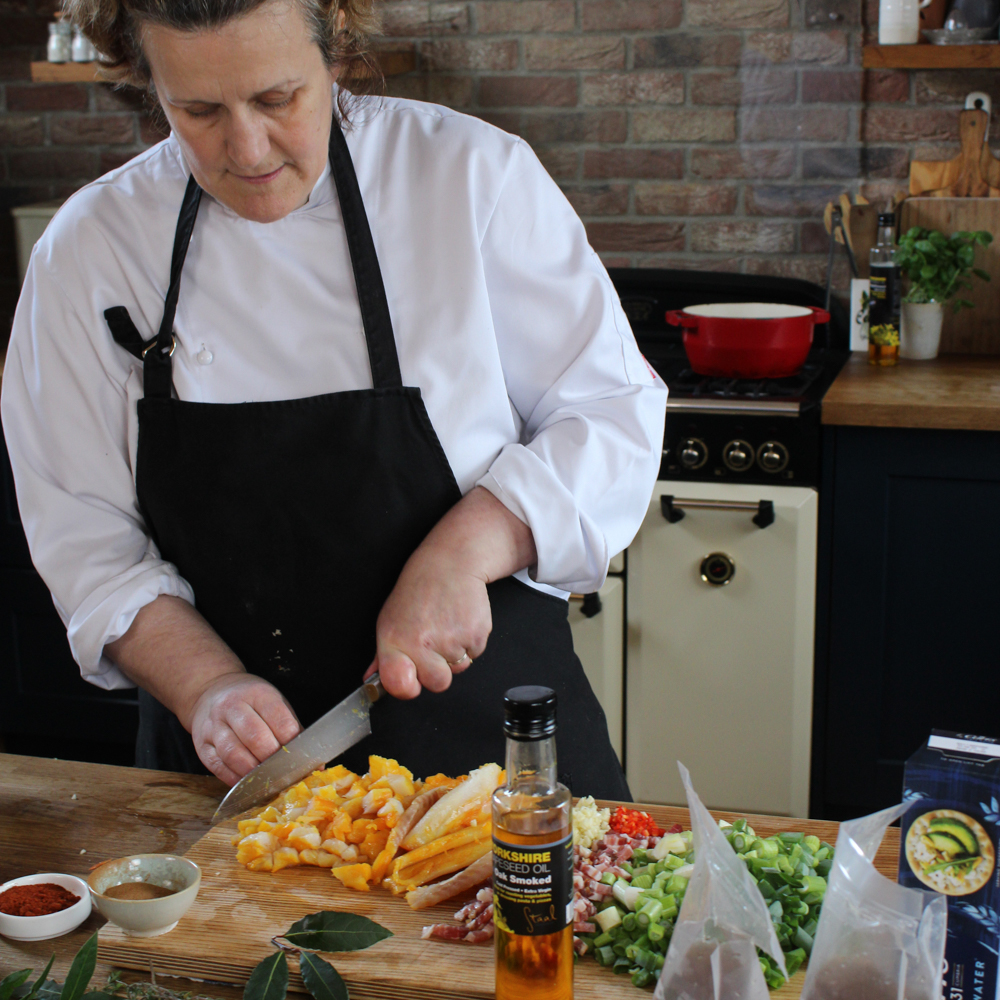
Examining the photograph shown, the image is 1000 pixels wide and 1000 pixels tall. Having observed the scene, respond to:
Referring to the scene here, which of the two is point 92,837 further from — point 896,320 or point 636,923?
point 896,320

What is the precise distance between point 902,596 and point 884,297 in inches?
25.0

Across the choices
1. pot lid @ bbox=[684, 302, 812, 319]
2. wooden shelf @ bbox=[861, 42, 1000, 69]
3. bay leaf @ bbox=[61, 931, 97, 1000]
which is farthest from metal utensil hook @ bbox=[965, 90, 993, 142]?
bay leaf @ bbox=[61, 931, 97, 1000]

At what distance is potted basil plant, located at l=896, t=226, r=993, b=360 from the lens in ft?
8.12

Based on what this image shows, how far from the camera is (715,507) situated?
2273mm

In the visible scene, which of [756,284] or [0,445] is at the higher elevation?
[756,284]

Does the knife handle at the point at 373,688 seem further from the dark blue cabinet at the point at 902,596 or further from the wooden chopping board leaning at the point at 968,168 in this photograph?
the wooden chopping board leaning at the point at 968,168

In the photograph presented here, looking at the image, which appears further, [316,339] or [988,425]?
[988,425]

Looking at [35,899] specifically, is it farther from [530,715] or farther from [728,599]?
[728,599]

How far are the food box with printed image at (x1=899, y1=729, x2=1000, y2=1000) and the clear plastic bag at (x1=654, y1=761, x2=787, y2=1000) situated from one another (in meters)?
0.10

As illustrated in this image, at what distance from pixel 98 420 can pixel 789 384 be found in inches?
57.8

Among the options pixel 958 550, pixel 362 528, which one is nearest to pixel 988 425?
pixel 958 550

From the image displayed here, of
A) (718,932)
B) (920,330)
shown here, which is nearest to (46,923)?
(718,932)

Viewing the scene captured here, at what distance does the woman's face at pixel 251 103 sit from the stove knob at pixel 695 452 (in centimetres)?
126

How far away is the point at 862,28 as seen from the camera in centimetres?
260
